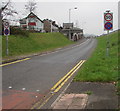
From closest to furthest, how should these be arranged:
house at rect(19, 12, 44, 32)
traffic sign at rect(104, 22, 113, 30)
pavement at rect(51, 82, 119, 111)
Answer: pavement at rect(51, 82, 119, 111), traffic sign at rect(104, 22, 113, 30), house at rect(19, 12, 44, 32)

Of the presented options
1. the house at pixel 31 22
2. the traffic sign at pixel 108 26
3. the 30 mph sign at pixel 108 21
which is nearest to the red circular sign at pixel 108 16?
the 30 mph sign at pixel 108 21

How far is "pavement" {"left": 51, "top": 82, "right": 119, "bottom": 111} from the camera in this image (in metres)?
5.52

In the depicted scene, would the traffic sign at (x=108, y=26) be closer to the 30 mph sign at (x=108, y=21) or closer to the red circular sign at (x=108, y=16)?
the 30 mph sign at (x=108, y=21)

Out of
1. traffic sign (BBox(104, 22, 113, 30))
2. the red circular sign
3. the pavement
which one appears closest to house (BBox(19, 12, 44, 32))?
the red circular sign

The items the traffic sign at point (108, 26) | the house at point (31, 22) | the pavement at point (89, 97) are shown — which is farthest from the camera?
the house at point (31, 22)

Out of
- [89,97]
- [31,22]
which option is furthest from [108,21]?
[31,22]

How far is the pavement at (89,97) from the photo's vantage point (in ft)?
18.1

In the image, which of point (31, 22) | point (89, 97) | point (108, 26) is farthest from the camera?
point (31, 22)

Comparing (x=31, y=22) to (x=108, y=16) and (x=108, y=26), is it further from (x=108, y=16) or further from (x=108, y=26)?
(x=108, y=26)

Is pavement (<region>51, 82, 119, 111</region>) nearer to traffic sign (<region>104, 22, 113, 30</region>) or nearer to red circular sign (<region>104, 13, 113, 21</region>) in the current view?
traffic sign (<region>104, 22, 113, 30</region>)

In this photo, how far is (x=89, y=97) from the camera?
248 inches

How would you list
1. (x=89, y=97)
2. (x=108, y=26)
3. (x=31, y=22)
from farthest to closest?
(x=31, y=22) → (x=108, y=26) → (x=89, y=97)

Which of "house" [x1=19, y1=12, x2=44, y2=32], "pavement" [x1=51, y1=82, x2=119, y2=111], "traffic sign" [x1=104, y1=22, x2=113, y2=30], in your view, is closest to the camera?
"pavement" [x1=51, y1=82, x2=119, y2=111]

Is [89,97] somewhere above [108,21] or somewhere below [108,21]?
below
